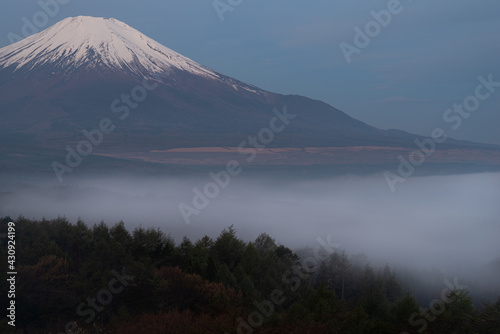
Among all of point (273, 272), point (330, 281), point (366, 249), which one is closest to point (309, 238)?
point (366, 249)

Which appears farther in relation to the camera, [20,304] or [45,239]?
[45,239]

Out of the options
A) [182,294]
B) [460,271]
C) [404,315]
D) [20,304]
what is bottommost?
[20,304]

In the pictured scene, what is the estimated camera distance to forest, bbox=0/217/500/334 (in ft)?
91.4

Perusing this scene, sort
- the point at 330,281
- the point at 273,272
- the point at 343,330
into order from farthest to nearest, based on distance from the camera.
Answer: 1. the point at 330,281
2. the point at 273,272
3. the point at 343,330

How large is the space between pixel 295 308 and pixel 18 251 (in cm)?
2620

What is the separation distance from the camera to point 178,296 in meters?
35.5

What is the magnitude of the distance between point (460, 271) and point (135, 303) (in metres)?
133

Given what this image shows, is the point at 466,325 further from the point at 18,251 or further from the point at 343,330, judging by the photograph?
the point at 18,251

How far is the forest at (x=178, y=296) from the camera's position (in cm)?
2784

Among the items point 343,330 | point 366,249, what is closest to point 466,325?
point 343,330

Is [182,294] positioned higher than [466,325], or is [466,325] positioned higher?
[466,325]

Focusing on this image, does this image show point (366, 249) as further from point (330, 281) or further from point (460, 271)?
point (330, 281)

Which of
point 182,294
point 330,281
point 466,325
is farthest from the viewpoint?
point 330,281

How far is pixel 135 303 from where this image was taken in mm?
36312
